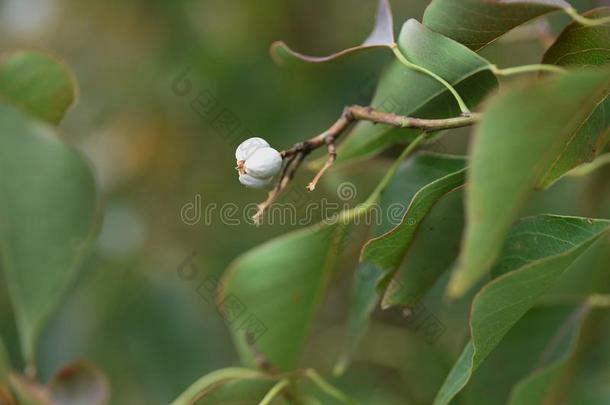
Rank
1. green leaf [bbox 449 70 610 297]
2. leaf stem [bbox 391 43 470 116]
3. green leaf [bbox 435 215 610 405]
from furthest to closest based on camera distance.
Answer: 1. leaf stem [bbox 391 43 470 116]
2. green leaf [bbox 435 215 610 405]
3. green leaf [bbox 449 70 610 297]

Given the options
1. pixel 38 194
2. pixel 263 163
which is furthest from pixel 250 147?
pixel 38 194

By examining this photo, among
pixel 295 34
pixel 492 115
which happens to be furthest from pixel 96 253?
pixel 492 115

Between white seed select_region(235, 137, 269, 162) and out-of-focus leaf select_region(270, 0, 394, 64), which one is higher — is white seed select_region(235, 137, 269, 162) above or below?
below

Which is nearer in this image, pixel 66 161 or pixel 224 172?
pixel 66 161

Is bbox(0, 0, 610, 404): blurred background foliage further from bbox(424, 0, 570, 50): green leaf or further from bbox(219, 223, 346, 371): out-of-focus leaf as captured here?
bbox(424, 0, 570, 50): green leaf

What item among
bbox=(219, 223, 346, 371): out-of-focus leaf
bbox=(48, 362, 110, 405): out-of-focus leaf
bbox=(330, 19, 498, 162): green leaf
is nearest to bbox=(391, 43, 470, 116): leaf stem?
bbox=(330, 19, 498, 162): green leaf

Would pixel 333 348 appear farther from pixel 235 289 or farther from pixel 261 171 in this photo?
pixel 261 171
